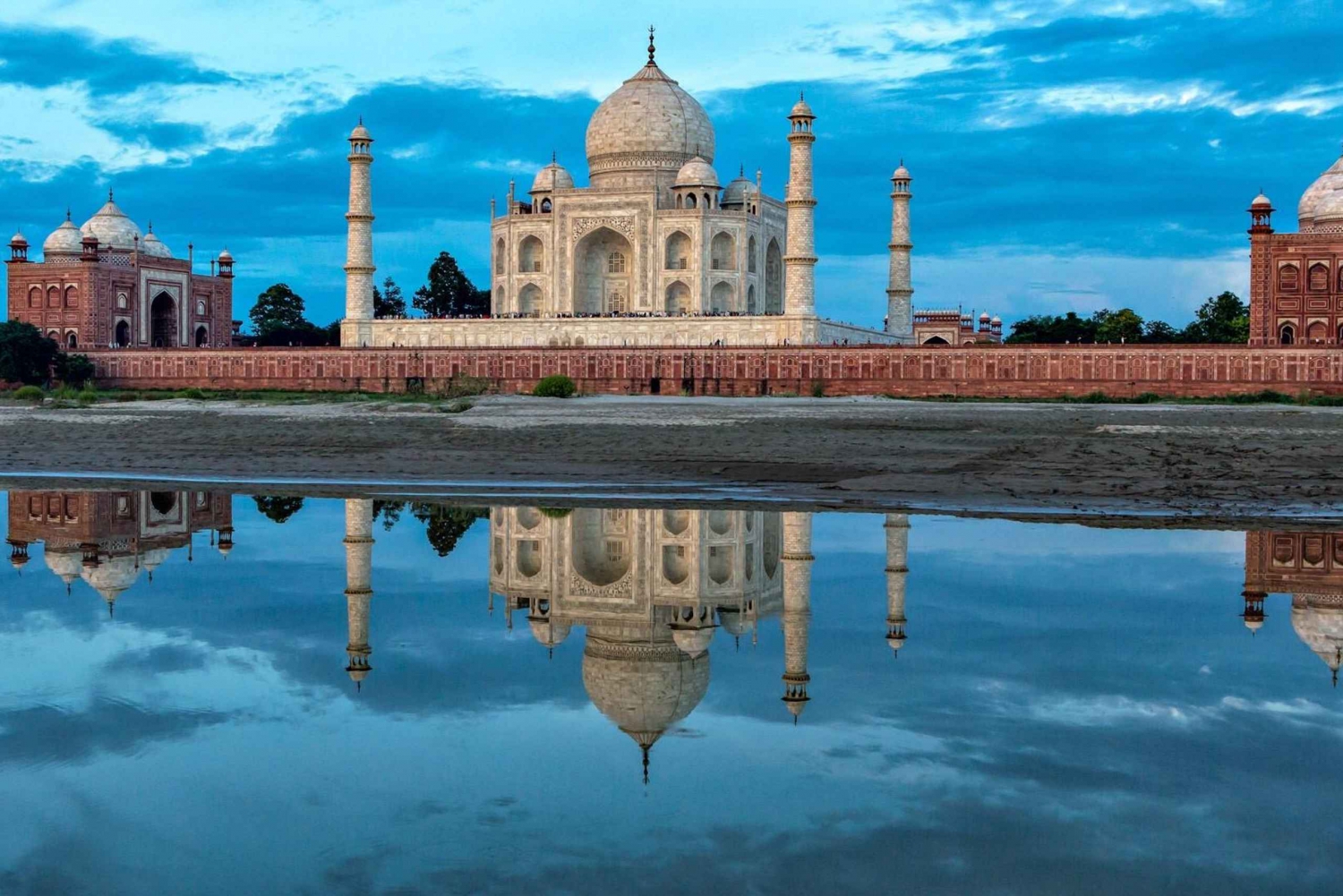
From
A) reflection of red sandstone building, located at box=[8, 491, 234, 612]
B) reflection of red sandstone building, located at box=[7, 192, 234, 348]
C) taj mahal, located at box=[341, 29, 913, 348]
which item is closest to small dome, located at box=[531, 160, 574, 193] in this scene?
taj mahal, located at box=[341, 29, 913, 348]

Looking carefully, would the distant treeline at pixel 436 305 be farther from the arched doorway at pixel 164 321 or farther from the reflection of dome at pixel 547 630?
the reflection of dome at pixel 547 630

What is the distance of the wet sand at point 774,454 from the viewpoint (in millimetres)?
13398

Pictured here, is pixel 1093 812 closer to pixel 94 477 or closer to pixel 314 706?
pixel 314 706

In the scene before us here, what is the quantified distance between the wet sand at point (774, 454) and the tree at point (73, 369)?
18.3m

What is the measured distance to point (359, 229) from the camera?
39.4 meters

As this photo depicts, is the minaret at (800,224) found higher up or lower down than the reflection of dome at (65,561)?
higher up

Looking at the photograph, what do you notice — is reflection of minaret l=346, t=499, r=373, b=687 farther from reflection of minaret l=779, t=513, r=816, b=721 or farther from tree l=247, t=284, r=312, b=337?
tree l=247, t=284, r=312, b=337

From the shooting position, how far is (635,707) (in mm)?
5789

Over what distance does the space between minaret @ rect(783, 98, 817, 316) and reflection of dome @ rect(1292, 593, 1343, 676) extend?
94.7ft

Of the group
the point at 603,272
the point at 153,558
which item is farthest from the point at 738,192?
the point at 153,558

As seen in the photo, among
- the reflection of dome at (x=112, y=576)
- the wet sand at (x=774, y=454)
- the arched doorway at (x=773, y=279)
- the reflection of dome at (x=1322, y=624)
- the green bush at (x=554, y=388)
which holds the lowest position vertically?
the reflection of dome at (x=112, y=576)

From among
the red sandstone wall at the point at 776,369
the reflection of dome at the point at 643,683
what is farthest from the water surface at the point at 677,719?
the red sandstone wall at the point at 776,369

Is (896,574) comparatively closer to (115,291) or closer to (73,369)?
(73,369)

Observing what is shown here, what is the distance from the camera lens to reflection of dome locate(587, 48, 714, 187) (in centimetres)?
4319
